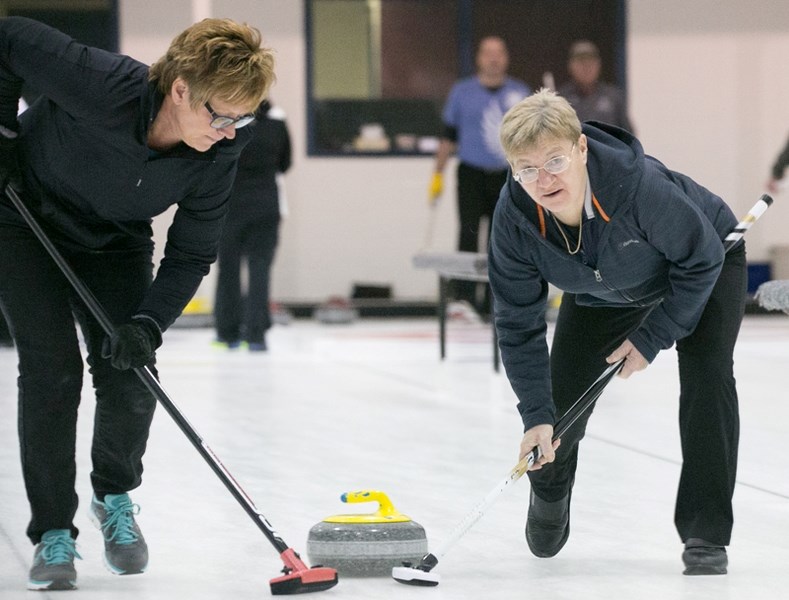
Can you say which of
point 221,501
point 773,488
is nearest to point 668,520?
point 773,488

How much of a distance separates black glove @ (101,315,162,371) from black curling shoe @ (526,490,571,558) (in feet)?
3.19

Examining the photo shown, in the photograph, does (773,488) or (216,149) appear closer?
(216,149)

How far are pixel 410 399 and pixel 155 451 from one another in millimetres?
1623

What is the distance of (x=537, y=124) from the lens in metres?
2.73

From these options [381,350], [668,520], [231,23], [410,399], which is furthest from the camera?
[381,350]

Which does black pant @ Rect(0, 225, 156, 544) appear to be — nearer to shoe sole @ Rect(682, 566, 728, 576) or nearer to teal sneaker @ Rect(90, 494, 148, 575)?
teal sneaker @ Rect(90, 494, 148, 575)

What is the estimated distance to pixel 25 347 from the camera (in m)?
2.86

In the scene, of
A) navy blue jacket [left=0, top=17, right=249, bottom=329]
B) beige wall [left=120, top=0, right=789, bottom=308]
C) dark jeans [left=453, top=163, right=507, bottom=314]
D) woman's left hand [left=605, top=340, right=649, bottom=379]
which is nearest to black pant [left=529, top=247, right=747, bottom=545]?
woman's left hand [left=605, top=340, right=649, bottom=379]

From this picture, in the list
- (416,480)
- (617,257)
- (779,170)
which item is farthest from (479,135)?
(617,257)

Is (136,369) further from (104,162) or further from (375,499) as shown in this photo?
(375,499)

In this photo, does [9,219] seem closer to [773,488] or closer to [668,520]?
[668,520]

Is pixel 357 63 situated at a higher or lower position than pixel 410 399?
higher

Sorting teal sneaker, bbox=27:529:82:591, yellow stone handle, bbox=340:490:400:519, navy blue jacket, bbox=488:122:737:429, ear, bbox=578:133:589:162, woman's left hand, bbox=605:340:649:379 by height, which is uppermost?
ear, bbox=578:133:589:162

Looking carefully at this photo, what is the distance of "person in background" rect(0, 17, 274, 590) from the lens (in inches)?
107
